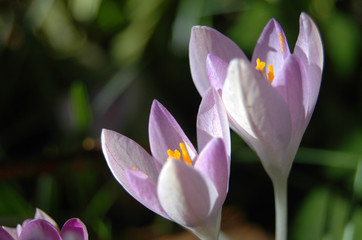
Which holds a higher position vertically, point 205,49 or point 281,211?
point 205,49

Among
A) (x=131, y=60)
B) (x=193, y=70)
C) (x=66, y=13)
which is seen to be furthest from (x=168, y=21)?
(x=193, y=70)

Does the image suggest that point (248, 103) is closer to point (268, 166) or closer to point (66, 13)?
point (268, 166)

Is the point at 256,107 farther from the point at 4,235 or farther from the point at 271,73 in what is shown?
the point at 4,235

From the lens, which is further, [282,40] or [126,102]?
[126,102]

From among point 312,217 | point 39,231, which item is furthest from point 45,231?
point 312,217

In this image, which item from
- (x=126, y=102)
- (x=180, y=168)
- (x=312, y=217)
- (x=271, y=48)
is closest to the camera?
(x=180, y=168)

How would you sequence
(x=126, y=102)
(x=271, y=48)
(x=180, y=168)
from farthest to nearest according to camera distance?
(x=126, y=102) → (x=271, y=48) → (x=180, y=168)

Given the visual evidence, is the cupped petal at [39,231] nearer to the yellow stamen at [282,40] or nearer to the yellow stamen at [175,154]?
the yellow stamen at [175,154]
